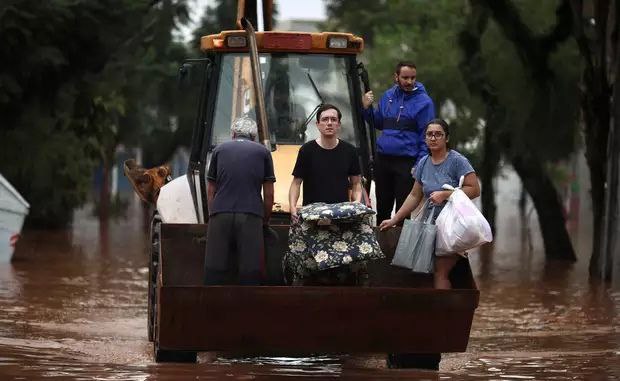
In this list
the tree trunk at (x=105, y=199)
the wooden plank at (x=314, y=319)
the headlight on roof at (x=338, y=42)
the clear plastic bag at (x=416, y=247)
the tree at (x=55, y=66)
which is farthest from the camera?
the tree trunk at (x=105, y=199)

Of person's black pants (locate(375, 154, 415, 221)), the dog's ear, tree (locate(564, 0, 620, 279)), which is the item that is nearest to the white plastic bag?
person's black pants (locate(375, 154, 415, 221))

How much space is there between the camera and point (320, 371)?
43.4ft

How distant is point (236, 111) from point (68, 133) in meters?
19.9

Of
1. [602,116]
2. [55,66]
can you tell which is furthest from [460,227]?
[55,66]

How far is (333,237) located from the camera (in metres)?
12.3

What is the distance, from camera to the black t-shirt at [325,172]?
42.8 feet

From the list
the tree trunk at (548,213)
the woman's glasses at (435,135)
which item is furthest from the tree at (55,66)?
the woman's glasses at (435,135)

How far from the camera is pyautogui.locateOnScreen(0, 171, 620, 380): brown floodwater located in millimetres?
12891

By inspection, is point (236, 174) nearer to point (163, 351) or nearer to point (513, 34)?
point (163, 351)

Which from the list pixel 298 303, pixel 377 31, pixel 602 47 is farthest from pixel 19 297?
pixel 377 31

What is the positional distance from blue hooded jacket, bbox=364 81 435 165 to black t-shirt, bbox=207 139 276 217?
7.71 ft

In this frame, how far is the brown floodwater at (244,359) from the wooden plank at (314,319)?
353 millimetres

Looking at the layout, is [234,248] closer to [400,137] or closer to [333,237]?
[333,237]

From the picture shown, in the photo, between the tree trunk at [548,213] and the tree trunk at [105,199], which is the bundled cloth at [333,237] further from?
the tree trunk at [105,199]
